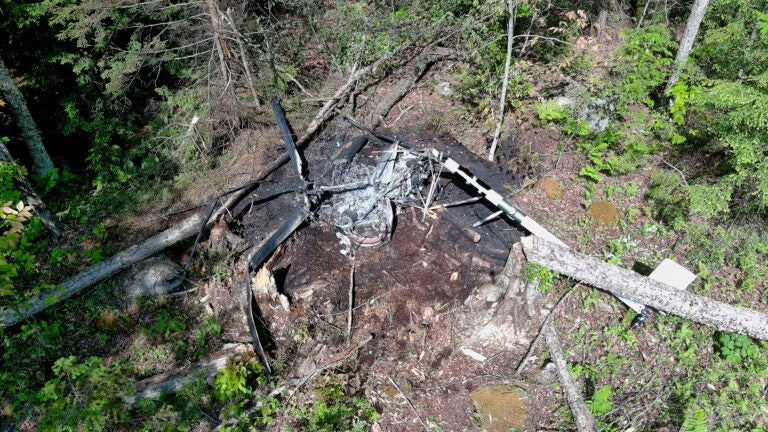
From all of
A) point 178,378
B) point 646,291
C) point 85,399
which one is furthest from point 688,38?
point 85,399

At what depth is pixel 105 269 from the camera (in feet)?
19.7

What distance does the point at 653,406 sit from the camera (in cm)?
464

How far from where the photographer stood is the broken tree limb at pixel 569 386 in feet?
14.6

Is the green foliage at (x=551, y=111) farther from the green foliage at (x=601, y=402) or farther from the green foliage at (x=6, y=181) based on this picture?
the green foliage at (x=6, y=181)

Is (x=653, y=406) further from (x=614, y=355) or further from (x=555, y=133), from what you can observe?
(x=555, y=133)

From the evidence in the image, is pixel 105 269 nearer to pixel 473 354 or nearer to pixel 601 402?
pixel 473 354

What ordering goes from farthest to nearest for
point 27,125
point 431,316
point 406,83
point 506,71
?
point 406,83 < point 506,71 < point 27,125 < point 431,316

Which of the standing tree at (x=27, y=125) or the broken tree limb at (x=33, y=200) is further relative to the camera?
the standing tree at (x=27, y=125)

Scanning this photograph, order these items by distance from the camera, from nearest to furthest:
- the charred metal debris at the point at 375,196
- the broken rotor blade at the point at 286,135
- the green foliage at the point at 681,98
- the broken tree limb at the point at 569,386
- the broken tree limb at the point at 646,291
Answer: the broken tree limb at the point at 569,386
the broken tree limb at the point at 646,291
the charred metal debris at the point at 375,196
the green foliage at the point at 681,98
the broken rotor blade at the point at 286,135

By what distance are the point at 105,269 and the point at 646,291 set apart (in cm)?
729

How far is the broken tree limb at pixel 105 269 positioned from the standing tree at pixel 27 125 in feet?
8.68

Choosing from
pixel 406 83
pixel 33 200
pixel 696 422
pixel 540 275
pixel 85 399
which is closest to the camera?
pixel 696 422

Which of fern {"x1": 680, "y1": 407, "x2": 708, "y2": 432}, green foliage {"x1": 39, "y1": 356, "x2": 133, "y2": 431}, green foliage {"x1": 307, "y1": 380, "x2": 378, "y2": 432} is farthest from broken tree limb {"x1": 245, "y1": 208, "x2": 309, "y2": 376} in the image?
fern {"x1": 680, "y1": 407, "x2": 708, "y2": 432}

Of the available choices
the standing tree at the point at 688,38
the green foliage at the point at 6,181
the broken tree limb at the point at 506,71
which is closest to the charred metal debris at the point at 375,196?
the broken tree limb at the point at 506,71
